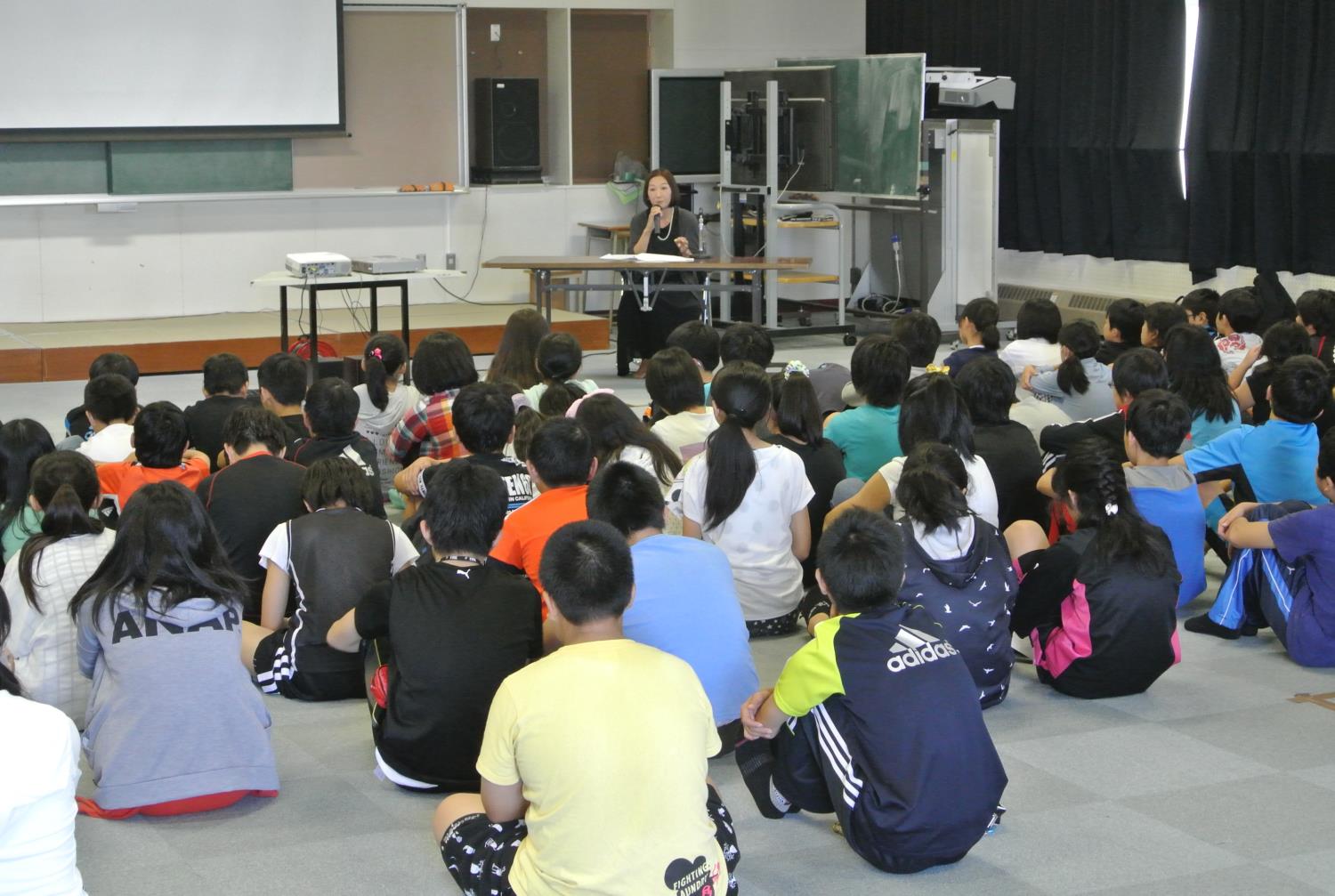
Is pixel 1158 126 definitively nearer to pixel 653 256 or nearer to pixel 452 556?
pixel 653 256

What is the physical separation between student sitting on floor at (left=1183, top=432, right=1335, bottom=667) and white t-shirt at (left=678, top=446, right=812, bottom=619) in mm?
705

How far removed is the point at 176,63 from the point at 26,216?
1.28 m

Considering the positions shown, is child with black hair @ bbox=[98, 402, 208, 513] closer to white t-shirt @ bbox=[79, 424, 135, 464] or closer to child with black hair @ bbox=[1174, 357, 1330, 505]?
white t-shirt @ bbox=[79, 424, 135, 464]

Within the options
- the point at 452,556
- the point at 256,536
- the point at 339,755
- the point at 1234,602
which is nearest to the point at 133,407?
the point at 256,536

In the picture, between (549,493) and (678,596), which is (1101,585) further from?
(549,493)

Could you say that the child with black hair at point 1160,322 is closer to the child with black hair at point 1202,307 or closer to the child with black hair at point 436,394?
the child with black hair at point 1202,307

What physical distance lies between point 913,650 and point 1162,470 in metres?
1.66

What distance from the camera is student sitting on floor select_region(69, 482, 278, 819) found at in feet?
9.20

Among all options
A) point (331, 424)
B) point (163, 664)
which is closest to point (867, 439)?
point (331, 424)

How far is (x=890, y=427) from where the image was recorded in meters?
4.52

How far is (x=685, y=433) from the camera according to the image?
4371 mm

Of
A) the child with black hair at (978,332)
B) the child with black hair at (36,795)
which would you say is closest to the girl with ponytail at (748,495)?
the child with black hair at (978,332)

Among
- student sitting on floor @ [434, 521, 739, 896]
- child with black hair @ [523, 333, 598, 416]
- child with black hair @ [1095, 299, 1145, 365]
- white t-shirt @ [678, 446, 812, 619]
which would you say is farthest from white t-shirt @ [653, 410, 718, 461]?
child with black hair @ [1095, 299, 1145, 365]

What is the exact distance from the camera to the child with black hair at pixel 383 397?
5281mm
